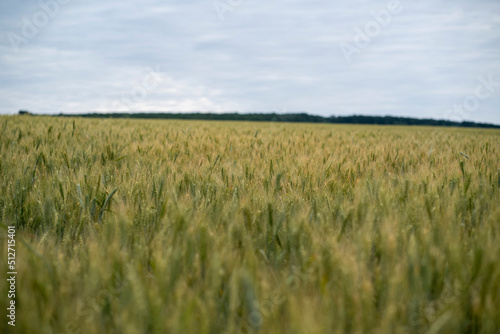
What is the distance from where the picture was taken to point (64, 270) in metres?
1.16

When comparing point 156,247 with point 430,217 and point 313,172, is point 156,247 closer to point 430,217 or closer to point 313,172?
point 430,217

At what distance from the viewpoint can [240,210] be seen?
5.82ft

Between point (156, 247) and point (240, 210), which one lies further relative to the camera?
point (240, 210)

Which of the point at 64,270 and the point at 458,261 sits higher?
the point at 458,261

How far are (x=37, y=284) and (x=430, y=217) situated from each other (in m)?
1.73

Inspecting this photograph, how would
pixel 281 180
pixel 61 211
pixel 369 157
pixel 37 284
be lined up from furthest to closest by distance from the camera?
pixel 369 157 < pixel 281 180 < pixel 61 211 < pixel 37 284

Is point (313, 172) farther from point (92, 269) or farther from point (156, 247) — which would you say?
point (92, 269)

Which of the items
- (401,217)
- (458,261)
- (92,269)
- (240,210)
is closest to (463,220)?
(401,217)

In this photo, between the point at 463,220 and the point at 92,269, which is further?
the point at 463,220

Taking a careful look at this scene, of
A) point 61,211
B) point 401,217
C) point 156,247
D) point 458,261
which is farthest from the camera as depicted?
point 61,211

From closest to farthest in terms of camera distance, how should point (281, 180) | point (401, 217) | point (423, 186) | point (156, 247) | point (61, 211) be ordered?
1. point (156, 247)
2. point (401, 217)
3. point (61, 211)
4. point (423, 186)
5. point (281, 180)

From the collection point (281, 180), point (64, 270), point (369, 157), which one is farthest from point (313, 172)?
point (64, 270)

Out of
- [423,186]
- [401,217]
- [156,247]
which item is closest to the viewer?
[156,247]

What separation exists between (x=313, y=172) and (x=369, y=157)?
168 cm
